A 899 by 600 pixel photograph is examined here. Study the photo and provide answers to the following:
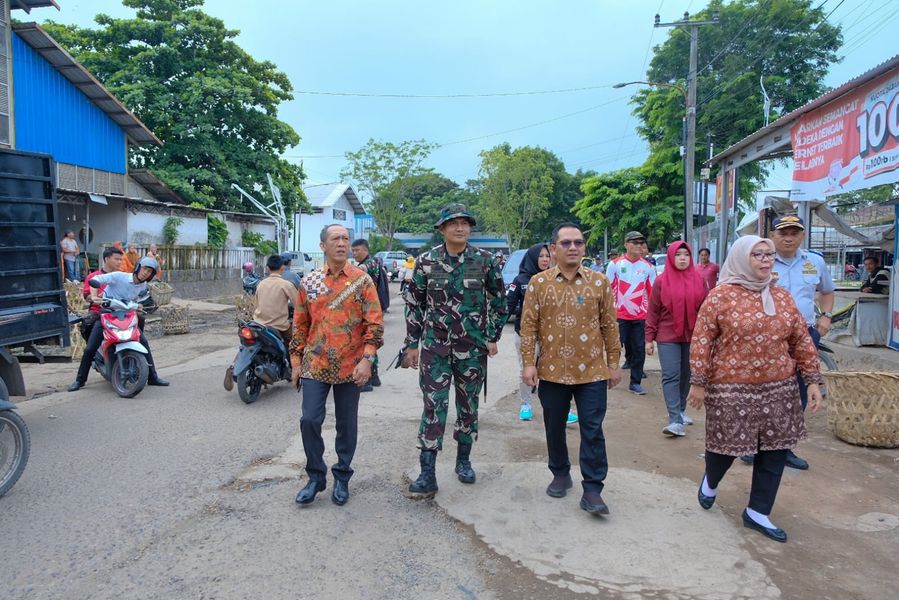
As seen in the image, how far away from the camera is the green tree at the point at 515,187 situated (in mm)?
47750

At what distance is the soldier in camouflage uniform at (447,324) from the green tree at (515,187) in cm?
4475

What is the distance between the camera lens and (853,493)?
4.21 metres

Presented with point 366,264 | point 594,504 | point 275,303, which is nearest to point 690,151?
point 366,264

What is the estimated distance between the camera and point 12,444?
4160mm

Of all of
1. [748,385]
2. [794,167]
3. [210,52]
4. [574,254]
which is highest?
[210,52]

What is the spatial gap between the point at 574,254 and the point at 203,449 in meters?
3.30

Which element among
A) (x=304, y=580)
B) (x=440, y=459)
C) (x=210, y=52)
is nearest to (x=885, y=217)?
(x=440, y=459)

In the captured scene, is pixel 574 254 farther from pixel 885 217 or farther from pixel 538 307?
pixel 885 217

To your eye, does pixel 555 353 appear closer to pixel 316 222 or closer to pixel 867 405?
pixel 867 405

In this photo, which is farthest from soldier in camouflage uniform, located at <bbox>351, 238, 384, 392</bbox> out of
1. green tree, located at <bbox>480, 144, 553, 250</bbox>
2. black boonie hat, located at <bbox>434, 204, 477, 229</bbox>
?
green tree, located at <bbox>480, 144, 553, 250</bbox>

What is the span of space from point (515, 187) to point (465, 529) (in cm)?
4630

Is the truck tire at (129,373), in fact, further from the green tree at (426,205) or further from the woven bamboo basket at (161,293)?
the green tree at (426,205)

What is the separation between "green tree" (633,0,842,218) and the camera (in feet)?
82.0

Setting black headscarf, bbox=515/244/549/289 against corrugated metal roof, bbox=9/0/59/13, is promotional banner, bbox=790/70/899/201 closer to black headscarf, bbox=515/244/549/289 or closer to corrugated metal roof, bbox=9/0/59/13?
black headscarf, bbox=515/244/549/289
